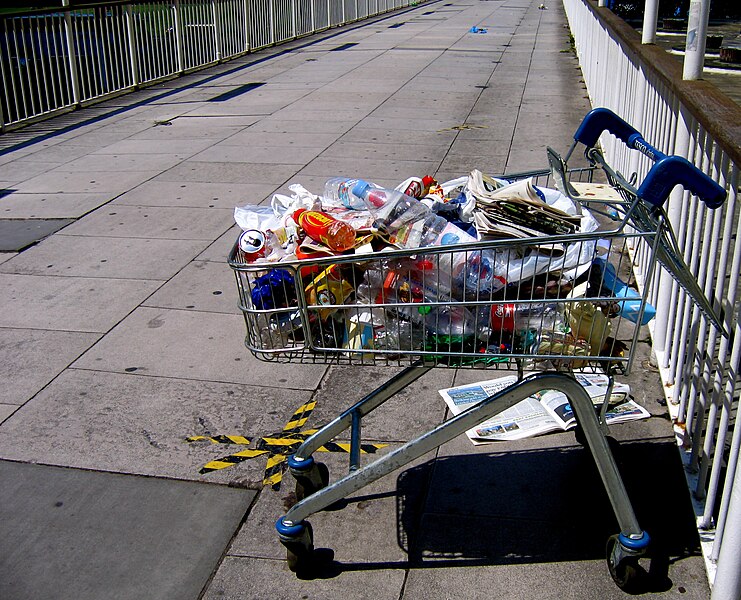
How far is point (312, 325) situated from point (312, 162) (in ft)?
19.6

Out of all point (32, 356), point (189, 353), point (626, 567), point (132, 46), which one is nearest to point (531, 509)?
point (626, 567)

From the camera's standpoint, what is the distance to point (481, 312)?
8.99ft

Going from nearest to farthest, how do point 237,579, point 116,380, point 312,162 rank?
point 237,579 → point 116,380 → point 312,162

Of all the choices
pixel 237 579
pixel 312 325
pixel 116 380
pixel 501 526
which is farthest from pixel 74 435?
pixel 501 526

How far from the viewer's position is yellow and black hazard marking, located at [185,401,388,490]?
141 inches

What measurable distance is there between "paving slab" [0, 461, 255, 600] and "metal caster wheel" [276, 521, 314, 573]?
30cm

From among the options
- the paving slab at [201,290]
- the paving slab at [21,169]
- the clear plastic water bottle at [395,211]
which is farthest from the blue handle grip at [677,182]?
the paving slab at [21,169]

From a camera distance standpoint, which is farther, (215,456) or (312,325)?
(215,456)

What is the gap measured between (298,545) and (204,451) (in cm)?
94

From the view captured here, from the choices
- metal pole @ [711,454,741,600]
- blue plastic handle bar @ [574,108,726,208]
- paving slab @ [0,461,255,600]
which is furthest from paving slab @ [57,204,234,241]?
metal pole @ [711,454,741,600]

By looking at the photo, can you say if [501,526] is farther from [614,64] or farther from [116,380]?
[614,64]

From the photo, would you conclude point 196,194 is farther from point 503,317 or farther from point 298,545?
point 503,317

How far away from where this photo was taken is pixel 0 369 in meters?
4.47

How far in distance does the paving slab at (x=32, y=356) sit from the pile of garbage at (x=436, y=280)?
6.26ft
